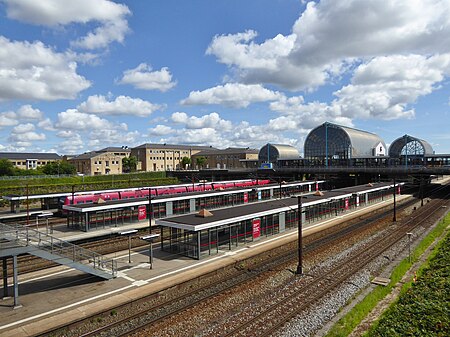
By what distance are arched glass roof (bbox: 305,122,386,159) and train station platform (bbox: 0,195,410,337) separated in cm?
7747

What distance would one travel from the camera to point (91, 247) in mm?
28531

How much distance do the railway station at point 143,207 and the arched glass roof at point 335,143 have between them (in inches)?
1952

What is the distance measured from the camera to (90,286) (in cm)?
1927

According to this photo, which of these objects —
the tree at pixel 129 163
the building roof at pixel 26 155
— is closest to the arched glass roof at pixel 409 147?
the tree at pixel 129 163

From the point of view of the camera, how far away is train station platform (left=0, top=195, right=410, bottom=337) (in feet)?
50.0

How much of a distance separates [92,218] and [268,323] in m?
25.9

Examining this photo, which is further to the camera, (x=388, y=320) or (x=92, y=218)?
(x=92, y=218)

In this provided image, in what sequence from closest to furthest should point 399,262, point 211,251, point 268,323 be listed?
point 268,323 < point 399,262 < point 211,251

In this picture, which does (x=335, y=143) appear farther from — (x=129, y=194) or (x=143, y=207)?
(x=143, y=207)

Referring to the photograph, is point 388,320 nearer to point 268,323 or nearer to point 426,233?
point 268,323

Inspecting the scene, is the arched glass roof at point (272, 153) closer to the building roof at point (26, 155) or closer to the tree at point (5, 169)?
the tree at point (5, 169)

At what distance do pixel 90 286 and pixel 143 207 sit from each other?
2051cm

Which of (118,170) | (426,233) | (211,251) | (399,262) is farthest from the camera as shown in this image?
(118,170)

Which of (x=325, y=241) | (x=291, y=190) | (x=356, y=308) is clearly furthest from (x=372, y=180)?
(x=356, y=308)
